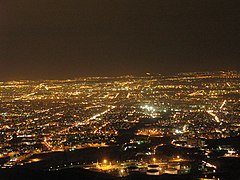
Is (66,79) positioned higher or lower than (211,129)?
higher

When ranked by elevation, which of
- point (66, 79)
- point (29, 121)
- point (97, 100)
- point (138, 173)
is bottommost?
point (138, 173)

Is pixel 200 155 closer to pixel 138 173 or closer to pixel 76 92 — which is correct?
pixel 138 173

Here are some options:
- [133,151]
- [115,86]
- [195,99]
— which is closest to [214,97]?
[195,99]

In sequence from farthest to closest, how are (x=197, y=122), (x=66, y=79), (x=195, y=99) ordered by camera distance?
(x=66, y=79) < (x=195, y=99) < (x=197, y=122)

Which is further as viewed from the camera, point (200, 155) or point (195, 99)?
point (195, 99)

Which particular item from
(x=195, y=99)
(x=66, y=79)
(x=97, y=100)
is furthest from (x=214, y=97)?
(x=66, y=79)

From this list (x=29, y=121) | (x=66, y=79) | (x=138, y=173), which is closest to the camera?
(x=138, y=173)

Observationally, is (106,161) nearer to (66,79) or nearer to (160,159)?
(160,159)
